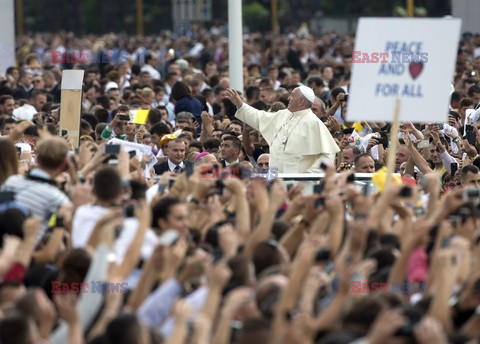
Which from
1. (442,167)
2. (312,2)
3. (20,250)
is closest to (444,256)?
(20,250)

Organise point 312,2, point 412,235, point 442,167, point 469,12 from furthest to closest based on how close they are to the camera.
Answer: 1. point 312,2
2. point 469,12
3. point 442,167
4. point 412,235

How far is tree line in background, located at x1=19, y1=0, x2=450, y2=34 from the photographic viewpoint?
59250 mm

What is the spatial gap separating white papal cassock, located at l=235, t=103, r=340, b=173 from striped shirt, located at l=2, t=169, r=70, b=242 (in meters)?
4.59

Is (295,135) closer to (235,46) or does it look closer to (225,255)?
(225,255)

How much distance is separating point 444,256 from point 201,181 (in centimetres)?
306

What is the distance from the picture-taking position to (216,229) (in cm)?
A: 828

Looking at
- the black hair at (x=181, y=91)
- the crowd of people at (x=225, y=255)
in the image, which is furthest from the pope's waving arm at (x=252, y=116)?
the black hair at (x=181, y=91)

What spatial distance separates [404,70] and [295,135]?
3.98 m

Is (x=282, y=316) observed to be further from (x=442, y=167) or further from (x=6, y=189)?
(x=442, y=167)

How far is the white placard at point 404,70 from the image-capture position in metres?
9.28

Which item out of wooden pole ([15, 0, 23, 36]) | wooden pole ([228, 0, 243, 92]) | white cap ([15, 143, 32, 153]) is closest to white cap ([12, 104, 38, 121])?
wooden pole ([228, 0, 243, 92])

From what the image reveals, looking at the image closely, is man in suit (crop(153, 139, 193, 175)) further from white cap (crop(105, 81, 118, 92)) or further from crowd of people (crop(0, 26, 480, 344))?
white cap (crop(105, 81, 118, 92))

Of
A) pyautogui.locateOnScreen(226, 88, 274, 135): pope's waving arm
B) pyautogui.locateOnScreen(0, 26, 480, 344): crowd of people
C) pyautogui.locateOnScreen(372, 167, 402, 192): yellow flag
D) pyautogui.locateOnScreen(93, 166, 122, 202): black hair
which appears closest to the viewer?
pyautogui.locateOnScreen(0, 26, 480, 344): crowd of people

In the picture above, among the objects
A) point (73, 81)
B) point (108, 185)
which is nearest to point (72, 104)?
point (73, 81)
